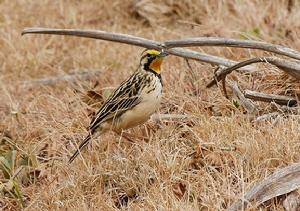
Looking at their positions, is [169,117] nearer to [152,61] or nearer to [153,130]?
[153,130]

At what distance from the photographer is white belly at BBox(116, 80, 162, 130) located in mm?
5875

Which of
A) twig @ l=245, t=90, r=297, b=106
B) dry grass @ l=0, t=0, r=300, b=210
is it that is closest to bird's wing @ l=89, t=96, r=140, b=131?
dry grass @ l=0, t=0, r=300, b=210

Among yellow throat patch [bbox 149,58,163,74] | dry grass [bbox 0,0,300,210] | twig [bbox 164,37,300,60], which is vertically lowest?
dry grass [bbox 0,0,300,210]

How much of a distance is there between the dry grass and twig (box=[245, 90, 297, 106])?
10 centimetres

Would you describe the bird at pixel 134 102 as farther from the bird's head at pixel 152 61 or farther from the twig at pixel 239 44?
the twig at pixel 239 44

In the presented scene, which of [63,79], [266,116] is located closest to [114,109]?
[266,116]

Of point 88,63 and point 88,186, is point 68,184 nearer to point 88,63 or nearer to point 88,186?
point 88,186

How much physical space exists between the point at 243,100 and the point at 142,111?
2.38 ft

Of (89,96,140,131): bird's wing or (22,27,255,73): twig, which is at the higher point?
(22,27,255,73): twig

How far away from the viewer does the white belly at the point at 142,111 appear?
231 inches

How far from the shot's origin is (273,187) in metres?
4.99

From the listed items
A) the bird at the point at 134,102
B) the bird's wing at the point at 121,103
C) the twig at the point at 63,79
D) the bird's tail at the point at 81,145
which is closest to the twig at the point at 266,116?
the bird at the point at 134,102

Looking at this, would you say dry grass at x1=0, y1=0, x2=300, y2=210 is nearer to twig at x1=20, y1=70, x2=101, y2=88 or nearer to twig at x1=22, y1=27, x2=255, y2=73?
twig at x1=20, y1=70, x2=101, y2=88

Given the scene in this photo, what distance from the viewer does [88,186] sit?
5.53 metres
